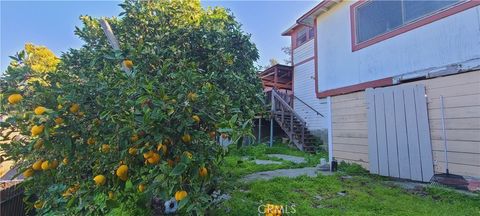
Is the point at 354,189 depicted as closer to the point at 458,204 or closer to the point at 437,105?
the point at 458,204

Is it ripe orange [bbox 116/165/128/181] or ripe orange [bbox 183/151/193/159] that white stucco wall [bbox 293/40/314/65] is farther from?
ripe orange [bbox 116/165/128/181]

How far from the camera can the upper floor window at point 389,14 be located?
442 cm

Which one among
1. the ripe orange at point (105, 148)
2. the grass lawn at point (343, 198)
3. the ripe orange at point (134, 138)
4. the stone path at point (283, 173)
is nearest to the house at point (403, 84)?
the grass lawn at point (343, 198)

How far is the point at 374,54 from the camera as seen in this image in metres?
5.39

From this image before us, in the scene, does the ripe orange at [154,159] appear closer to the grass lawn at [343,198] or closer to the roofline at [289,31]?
the grass lawn at [343,198]

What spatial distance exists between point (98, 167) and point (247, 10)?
6.32 m

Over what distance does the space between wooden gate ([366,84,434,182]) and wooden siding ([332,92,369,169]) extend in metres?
0.21

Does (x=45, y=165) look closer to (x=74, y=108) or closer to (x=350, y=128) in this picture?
(x=74, y=108)

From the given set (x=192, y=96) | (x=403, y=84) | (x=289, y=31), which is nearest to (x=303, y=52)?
(x=289, y=31)

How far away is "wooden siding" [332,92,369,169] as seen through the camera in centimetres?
547

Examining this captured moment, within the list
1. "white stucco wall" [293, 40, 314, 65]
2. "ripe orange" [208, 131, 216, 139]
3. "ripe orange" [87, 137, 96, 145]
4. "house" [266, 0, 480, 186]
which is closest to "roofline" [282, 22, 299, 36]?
"white stucco wall" [293, 40, 314, 65]

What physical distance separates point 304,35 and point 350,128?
750 centimetres

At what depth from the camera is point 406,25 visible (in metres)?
4.86

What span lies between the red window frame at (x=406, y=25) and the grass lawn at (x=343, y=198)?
2.59 metres
